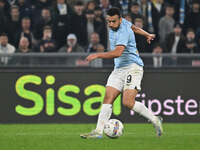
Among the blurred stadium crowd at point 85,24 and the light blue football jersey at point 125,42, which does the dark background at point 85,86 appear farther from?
the light blue football jersey at point 125,42

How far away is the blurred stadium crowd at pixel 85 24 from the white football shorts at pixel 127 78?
16.4 ft

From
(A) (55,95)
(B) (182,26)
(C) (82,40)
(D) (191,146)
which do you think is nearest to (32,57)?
(A) (55,95)

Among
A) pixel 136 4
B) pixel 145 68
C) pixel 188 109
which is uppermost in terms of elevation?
pixel 136 4

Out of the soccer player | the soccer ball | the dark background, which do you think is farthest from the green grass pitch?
the dark background

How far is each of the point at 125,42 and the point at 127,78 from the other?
69cm

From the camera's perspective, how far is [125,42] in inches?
380

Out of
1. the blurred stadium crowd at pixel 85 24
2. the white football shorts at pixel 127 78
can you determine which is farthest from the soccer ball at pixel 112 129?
the blurred stadium crowd at pixel 85 24

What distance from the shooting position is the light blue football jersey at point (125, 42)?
9.70m

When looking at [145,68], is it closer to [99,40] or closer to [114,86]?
[99,40]

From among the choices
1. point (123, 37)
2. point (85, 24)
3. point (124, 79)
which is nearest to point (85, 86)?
point (85, 24)

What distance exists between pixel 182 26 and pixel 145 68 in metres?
2.76

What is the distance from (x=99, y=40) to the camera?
1603 cm

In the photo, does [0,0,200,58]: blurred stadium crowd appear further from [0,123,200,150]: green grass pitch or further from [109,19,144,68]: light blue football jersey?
[109,19,144,68]: light blue football jersey

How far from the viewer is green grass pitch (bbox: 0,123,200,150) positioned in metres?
8.91
